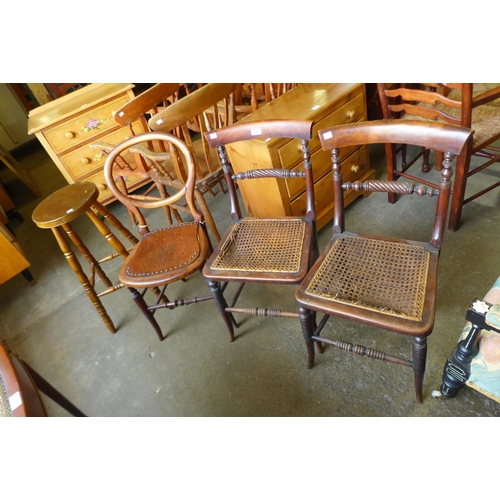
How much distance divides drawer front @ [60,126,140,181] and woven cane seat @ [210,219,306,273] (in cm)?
159

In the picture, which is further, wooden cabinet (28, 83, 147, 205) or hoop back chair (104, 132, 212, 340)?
wooden cabinet (28, 83, 147, 205)

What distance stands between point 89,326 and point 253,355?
111 cm

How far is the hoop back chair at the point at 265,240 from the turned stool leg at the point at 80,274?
0.80 metres

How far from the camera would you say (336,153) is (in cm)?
133

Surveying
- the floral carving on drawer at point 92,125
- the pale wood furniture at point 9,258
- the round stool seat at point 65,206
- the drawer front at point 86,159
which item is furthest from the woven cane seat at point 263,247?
the floral carving on drawer at point 92,125

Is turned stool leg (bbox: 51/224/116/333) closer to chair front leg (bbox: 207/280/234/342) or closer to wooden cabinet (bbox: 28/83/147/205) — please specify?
chair front leg (bbox: 207/280/234/342)

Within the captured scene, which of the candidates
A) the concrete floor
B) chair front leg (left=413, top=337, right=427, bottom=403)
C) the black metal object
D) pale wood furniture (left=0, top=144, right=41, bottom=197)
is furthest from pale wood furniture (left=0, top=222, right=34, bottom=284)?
the black metal object

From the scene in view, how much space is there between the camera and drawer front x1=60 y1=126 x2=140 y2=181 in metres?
2.80

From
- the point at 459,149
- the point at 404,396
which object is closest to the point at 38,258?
the point at 404,396

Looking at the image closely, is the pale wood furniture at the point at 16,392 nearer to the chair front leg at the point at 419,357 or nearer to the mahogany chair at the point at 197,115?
the mahogany chair at the point at 197,115

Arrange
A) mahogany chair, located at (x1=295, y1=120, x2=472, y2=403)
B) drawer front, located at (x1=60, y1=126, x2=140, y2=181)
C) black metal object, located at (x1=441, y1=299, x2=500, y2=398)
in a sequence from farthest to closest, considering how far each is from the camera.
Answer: drawer front, located at (x1=60, y1=126, x2=140, y2=181) < mahogany chair, located at (x1=295, y1=120, x2=472, y2=403) < black metal object, located at (x1=441, y1=299, x2=500, y2=398)

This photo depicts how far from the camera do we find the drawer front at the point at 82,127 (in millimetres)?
2670

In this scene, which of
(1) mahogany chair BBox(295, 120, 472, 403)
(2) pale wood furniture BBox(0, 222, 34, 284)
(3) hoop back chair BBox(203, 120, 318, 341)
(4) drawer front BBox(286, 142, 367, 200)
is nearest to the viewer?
Result: (1) mahogany chair BBox(295, 120, 472, 403)
